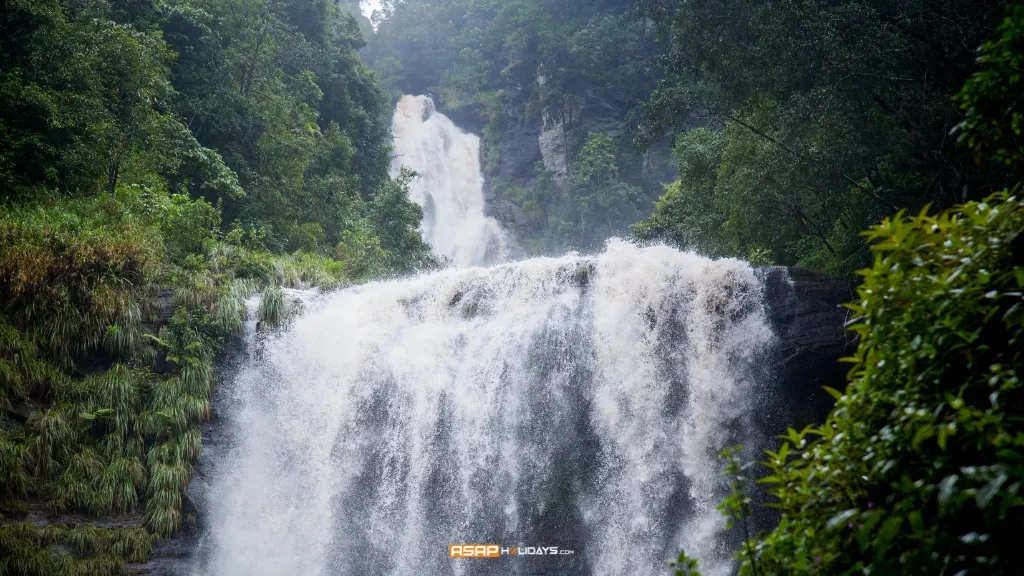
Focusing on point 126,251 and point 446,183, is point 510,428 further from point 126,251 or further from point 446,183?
point 446,183

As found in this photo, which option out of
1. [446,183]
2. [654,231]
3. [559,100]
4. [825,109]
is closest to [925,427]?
[825,109]

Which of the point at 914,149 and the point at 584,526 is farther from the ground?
the point at 914,149

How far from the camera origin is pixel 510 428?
13.1m

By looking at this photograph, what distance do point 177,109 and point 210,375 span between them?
11.8 metres

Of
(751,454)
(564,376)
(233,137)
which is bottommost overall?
(751,454)

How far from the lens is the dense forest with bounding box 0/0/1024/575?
2.67 metres

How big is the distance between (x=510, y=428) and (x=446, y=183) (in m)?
28.0

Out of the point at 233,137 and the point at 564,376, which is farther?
the point at 233,137

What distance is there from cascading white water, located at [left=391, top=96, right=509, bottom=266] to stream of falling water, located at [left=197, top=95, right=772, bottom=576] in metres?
20.7

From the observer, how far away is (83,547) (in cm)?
1060

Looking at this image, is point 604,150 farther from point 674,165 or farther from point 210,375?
point 210,375

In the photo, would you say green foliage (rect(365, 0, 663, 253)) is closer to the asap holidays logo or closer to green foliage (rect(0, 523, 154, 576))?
the asap holidays logo

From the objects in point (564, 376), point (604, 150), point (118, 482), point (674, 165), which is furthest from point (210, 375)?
point (674, 165)

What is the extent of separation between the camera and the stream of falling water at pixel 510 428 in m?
12.0
